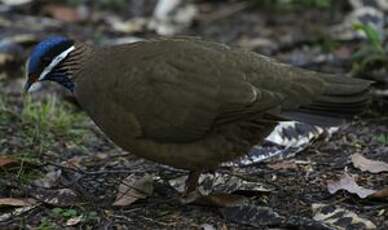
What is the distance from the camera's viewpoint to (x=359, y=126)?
5598 mm

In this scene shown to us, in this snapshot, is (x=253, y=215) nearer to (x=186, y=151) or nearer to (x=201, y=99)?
(x=186, y=151)

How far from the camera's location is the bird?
413 centimetres

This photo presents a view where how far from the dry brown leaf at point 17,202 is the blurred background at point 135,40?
0.01 m

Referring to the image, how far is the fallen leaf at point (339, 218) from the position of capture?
3.94 metres

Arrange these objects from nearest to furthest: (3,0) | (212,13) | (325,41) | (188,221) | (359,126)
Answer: (188,221), (359,126), (325,41), (3,0), (212,13)

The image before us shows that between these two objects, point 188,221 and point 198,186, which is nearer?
point 188,221

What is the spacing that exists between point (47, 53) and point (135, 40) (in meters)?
2.75

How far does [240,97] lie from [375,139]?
1.52 meters

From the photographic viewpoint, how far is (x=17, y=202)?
4277mm

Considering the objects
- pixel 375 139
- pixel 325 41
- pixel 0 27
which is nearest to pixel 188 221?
pixel 375 139

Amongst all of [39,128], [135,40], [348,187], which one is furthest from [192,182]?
[135,40]

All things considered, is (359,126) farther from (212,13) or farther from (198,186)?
(212,13)

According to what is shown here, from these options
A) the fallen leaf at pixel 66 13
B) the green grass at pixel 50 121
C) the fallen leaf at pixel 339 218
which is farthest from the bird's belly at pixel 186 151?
the fallen leaf at pixel 66 13

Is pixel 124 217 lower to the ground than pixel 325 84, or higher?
lower
